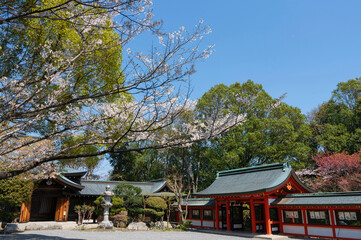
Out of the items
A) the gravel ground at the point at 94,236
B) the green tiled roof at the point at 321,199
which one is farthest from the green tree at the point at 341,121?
the gravel ground at the point at 94,236

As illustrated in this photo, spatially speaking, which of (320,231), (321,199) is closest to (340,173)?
(321,199)

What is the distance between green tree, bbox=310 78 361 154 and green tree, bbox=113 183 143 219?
17.2m

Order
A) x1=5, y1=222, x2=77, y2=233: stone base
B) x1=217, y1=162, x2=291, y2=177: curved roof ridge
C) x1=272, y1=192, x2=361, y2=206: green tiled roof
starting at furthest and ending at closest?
x1=217, y1=162, x2=291, y2=177: curved roof ridge < x1=5, y1=222, x2=77, y2=233: stone base < x1=272, y1=192, x2=361, y2=206: green tiled roof

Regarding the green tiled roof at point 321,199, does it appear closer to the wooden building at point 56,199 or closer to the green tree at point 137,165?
the wooden building at point 56,199

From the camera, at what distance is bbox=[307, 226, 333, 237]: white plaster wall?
10781 mm

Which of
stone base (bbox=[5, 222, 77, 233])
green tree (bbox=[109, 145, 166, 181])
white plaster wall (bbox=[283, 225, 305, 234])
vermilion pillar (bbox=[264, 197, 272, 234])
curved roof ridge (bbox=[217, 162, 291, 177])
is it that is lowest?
stone base (bbox=[5, 222, 77, 233])

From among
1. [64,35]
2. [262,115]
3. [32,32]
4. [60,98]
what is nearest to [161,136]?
[60,98]

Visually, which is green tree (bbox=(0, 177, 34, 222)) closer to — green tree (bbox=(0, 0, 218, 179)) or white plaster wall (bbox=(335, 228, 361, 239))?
green tree (bbox=(0, 0, 218, 179))

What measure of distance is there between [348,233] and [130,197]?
507 inches

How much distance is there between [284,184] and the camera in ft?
42.9

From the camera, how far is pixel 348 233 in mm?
10219

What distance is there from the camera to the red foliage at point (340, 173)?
16.5 metres

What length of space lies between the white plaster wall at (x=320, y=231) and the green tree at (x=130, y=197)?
10895mm

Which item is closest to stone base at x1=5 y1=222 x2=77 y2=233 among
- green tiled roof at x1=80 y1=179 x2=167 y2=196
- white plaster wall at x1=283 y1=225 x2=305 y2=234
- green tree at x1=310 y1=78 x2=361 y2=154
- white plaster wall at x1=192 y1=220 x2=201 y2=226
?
green tiled roof at x1=80 y1=179 x2=167 y2=196
